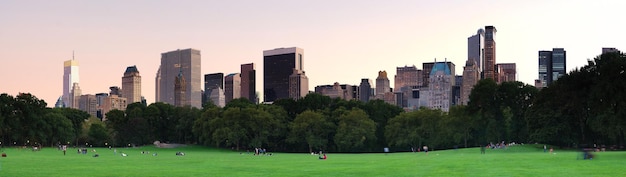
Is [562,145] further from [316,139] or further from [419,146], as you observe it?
[316,139]

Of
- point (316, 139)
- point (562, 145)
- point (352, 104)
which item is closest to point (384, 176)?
point (562, 145)

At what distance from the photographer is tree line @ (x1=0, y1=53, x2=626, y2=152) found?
3292 inches

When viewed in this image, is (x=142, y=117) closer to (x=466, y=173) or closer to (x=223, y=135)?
(x=223, y=135)

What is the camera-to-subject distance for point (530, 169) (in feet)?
119

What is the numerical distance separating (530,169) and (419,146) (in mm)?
65088

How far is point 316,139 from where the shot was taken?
106 metres

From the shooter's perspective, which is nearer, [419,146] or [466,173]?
[466,173]

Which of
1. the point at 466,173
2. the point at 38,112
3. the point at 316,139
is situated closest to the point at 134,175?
the point at 466,173

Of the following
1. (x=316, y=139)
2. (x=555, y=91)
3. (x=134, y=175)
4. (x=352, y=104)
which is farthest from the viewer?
(x=352, y=104)

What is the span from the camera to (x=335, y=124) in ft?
361

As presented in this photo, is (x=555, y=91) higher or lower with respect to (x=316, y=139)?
higher

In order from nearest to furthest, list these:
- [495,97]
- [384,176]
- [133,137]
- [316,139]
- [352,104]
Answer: [384,176], [495,97], [316,139], [352,104], [133,137]

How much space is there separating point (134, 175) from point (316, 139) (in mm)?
72003

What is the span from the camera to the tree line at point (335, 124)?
3292 inches
